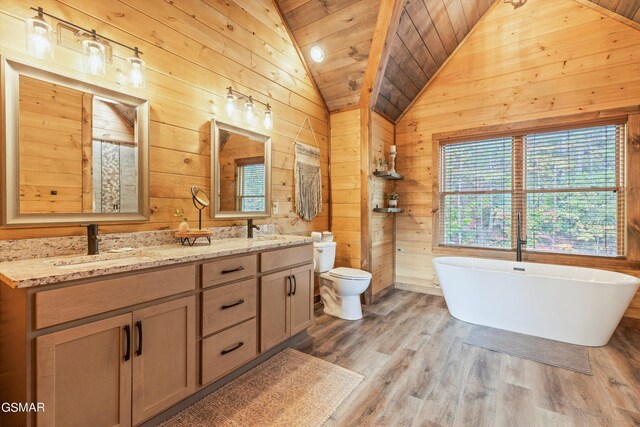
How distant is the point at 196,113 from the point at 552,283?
327cm

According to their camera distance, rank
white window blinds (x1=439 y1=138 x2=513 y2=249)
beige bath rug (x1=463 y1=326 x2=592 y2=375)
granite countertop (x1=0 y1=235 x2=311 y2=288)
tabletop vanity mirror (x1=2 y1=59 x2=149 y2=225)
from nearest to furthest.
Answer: granite countertop (x1=0 y1=235 x2=311 y2=288) → tabletop vanity mirror (x1=2 y1=59 x2=149 y2=225) → beige bath rug (x1=463 y1=326 x2=592 y2=375) → white window blinds (x1=439 y1=138 x2=513 y2=249)

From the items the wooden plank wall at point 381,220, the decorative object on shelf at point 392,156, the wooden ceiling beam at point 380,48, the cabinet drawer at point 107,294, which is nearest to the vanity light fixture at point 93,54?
the cabinet drawer at point 107,294

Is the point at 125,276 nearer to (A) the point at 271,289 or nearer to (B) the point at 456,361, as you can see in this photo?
(A) the point at 271,289

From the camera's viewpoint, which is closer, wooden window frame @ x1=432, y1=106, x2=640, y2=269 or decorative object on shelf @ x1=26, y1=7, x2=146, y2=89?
decorative object on shelf @ x1=26, y1=7, x2=146, y2=89

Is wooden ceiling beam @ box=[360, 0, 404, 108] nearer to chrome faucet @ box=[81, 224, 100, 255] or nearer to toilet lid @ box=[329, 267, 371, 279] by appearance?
toilet lid @ box=[329, 267, 371, 279]

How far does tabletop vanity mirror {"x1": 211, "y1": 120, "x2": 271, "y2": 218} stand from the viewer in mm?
2436

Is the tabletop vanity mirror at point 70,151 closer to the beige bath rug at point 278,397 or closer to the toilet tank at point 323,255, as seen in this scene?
the beige bath rug at point 278,397

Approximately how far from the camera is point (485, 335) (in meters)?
2.67

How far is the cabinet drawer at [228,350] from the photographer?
1725mm

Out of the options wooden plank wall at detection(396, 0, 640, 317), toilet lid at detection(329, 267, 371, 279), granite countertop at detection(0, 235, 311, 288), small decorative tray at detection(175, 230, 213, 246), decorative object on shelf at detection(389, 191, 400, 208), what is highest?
wooden plank wall at detection(396, 0, 640, 317)

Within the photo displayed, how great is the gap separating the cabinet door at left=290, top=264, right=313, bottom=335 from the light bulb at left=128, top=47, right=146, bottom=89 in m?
1.67

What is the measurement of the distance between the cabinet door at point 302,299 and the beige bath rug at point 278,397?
0.93 feet

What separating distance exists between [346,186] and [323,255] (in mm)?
974

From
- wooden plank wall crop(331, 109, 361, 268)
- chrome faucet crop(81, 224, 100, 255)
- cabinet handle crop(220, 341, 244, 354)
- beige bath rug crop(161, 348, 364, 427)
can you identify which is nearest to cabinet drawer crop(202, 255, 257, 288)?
cabinet handle crop(220, 341, 244, 354)
